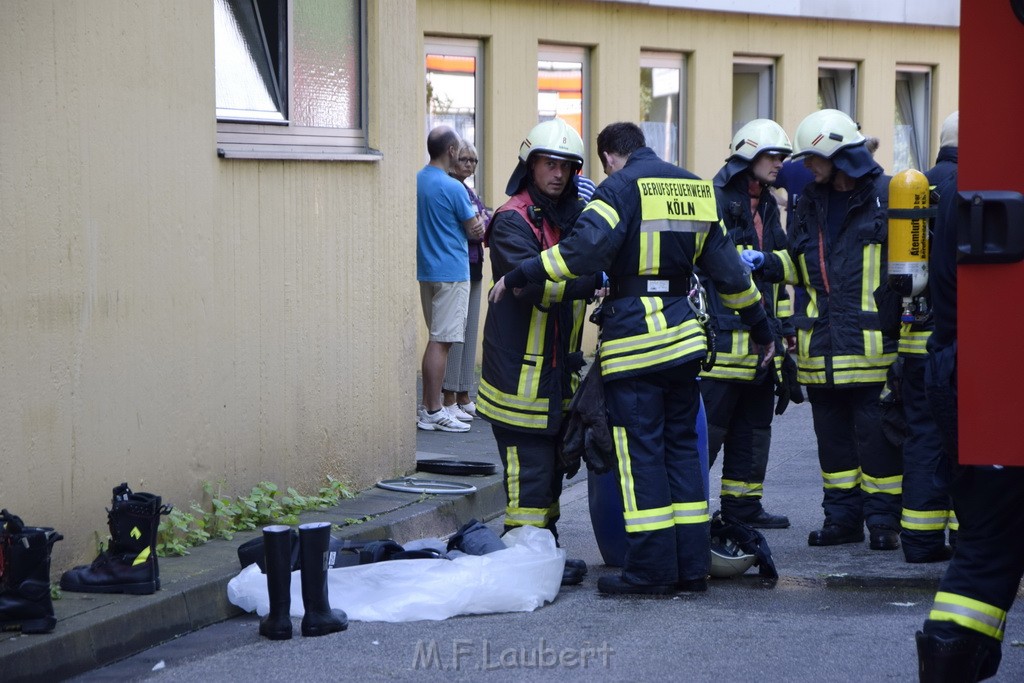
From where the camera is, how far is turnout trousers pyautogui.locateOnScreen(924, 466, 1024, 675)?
Answer: 402cm

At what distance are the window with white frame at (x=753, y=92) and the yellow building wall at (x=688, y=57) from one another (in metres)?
0.12

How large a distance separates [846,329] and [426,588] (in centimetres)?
251

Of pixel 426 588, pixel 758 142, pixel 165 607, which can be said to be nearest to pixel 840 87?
pixel 758 142

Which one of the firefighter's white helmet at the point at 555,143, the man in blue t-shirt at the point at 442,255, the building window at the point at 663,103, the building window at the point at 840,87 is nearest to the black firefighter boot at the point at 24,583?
the firefighter's white helmet at the point at 555,143

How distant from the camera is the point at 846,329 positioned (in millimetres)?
6988

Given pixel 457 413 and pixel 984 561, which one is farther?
pixel 457 413

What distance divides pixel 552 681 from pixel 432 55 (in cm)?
962

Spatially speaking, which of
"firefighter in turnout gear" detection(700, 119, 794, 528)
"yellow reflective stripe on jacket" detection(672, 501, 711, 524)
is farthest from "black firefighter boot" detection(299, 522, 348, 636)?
"firefighter in turnout gear" detection(700, 119, 794, 528)

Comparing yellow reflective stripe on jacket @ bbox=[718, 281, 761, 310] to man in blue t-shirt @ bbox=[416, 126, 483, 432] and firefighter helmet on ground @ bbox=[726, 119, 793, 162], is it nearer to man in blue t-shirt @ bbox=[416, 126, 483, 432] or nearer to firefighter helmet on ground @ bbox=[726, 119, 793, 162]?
firefighter helmet on ground @ bbox=[726, 119, 793, 162]

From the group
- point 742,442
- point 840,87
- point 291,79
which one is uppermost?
point 840,87

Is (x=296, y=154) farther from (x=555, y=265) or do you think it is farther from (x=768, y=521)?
(x=768, y=521)

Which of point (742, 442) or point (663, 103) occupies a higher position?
point (663, 103)

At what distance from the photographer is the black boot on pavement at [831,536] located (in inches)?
279

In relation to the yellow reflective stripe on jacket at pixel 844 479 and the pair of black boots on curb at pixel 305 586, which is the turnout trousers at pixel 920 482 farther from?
the pair of black boots on curb at pixel 305 586
